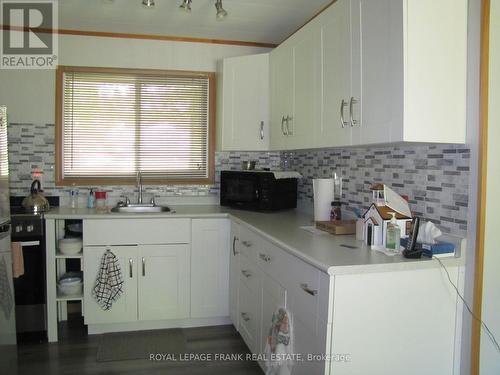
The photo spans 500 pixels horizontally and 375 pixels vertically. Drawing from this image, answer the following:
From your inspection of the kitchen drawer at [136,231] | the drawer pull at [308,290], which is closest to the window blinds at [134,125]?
the kitchen drawer at [136,231]

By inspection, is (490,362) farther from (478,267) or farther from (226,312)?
(226,312)

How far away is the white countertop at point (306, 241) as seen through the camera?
5.31ft

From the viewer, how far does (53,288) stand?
2.93 m

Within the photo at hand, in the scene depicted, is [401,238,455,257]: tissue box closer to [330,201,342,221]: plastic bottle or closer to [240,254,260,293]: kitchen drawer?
[330,201,342,221]: plastic bottle

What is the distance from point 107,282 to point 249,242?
109 centimetres

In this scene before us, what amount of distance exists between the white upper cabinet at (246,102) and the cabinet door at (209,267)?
0.68 metres

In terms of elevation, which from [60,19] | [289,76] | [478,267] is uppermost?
[60,19]

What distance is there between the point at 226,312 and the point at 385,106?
204cm

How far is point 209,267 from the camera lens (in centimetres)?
315

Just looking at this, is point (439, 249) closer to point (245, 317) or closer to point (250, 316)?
point (250, 316)

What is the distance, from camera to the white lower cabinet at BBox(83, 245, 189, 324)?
2.97 metres

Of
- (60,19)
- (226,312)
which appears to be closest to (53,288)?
(226,312)

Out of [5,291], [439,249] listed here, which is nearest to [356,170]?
[439,249]

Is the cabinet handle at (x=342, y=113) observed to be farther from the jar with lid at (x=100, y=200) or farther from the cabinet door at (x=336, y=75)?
the jar with lid at (x=100, y=200)
